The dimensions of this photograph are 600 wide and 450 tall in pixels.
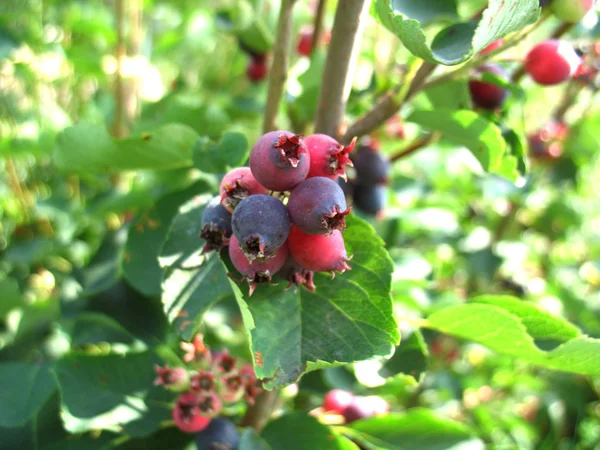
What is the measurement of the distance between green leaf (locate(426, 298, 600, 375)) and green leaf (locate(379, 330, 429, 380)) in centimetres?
7

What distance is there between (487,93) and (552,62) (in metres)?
0.13

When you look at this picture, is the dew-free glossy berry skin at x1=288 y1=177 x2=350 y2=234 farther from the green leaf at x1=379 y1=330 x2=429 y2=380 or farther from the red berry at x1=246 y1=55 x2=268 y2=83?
the red berry at x1=246 y1=55 x2=268 y2=83

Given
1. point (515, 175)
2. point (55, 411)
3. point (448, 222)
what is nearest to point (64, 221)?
point (55, 411)

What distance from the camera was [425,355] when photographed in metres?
1.06

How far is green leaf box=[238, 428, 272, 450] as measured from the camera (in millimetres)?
979

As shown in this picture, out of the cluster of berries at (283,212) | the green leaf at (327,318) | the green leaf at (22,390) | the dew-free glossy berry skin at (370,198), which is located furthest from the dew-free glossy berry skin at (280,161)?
→ the green leaf at (22,390)

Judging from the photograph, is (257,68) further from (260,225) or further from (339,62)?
(260,225)

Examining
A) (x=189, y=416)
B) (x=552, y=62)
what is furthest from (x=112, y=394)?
(x=552, y=62)

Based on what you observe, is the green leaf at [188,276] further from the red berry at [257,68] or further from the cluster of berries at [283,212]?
the red berry at [257,68]

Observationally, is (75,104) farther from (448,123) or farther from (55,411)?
(448,123)

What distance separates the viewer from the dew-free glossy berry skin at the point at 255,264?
735mm

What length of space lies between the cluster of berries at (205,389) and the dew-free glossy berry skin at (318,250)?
0.39 metres

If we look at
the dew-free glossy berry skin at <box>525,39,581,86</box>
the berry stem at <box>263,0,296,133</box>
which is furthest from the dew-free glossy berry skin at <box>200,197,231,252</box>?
the dew-free glossy berry skin at <box>525,39,581,86</box>

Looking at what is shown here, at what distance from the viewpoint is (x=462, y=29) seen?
2.94 ft
